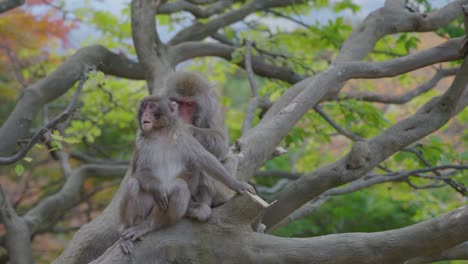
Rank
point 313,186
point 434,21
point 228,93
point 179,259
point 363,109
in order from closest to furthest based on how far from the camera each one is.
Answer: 1. point 179,259
2. point 313,186
3. point 434,21
4. point 363,109
5. point 228,93

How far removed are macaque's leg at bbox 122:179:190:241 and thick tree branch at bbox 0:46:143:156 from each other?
167cm

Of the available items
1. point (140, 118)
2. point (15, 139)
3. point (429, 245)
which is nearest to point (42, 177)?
point (15, 139)

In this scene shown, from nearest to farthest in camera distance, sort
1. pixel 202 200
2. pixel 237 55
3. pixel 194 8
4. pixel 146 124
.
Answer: pixel 146 124 < pixel 202 200 < pixel 237 55 < pixel 194 8

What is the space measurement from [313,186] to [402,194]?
167 inches

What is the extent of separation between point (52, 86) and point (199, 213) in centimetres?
290

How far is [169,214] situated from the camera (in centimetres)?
418

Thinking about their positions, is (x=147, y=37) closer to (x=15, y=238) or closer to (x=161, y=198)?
(x=15, y=238)

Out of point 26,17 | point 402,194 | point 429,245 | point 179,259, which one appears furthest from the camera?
point 26,17

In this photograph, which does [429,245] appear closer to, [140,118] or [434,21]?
[140,118]

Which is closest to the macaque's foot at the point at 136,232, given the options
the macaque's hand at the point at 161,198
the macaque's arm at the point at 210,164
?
the macaque's hand at the point at 161,198

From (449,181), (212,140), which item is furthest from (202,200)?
(449,181)

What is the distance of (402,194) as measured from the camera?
9.48 m

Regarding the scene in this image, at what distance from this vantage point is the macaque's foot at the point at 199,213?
4211mm

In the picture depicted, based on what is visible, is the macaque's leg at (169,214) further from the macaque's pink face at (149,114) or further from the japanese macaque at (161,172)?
the macaque's pink face at (149,114)
